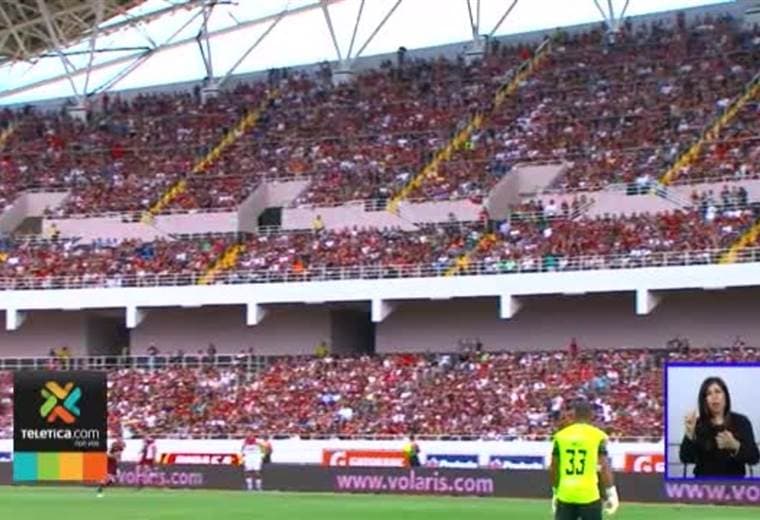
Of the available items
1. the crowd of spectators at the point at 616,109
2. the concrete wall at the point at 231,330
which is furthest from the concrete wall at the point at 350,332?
the crowd of spectators at the point at 616,109

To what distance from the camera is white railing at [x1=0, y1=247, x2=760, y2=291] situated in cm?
4884

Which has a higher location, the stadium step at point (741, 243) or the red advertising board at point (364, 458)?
the stadium step at point (741, 243)

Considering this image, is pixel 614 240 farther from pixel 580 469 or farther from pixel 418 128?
pixel 580 469

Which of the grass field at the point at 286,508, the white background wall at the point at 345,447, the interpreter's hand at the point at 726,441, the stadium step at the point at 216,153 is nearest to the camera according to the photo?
the interpreter's hand at the point at 726,441

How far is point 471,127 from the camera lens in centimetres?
6056

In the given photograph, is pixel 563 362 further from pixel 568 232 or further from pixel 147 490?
pixel 147 490

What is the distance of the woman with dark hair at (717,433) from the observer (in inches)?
1126

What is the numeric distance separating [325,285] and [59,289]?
965 centimetres

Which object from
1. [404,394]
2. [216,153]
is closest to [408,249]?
[404,394]

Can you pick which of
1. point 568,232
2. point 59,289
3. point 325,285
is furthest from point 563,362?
point 59,289

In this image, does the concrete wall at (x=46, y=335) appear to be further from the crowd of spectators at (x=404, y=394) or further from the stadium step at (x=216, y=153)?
the crowd of spectators at (x=404, y=394)

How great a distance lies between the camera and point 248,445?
43.8 meters

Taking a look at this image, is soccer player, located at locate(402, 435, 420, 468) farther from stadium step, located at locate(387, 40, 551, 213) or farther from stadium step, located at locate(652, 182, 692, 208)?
stadium step, located at locate(387, 40, 551, 213)

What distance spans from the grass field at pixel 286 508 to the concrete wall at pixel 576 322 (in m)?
13.8
